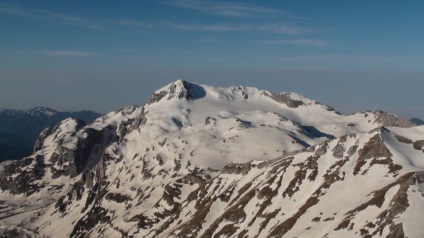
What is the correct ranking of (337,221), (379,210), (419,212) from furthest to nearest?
1. (337,221)
2. (379,210)
3. (419,212)

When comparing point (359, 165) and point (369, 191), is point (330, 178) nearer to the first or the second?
point (359, 165)

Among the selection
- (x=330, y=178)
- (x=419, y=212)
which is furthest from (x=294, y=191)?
(x=419, y=212)

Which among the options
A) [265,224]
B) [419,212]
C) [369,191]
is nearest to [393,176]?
[369,191]

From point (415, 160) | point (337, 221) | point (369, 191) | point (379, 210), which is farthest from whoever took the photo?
point (415, 160)

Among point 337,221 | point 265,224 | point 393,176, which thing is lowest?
point 265,224

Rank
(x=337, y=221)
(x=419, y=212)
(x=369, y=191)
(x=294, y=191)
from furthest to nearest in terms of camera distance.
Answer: (x=294, y=191), (x=369, y=191), (x=337, y=221), (x=419, y=212)

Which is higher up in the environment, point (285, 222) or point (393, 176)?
point (393, 176)

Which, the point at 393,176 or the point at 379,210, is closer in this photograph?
the point at 379,210

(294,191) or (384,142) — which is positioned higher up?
(384,142)

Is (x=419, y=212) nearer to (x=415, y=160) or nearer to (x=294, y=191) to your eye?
(x=415, y=160)
